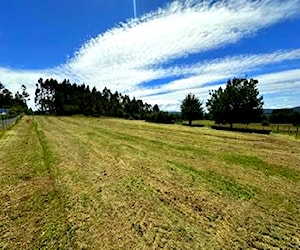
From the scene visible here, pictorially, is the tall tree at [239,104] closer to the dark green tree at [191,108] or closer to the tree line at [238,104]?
the tree line at [238,104]

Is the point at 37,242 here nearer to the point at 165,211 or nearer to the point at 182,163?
the point at 165,211

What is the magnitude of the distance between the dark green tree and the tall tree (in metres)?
9.85

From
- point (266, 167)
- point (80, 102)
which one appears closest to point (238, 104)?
point (266, 167)

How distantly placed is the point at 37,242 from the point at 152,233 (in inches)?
78.8

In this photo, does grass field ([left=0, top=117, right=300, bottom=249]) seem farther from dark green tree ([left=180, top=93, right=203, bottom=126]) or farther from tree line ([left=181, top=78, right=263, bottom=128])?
dark green tree ([left=180, top=93, right=203, bottom=126])

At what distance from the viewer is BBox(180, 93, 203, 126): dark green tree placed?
51.0m

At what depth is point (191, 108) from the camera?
5106 centimetres

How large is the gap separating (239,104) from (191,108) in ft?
44.3

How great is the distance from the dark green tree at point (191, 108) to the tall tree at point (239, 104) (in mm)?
9846

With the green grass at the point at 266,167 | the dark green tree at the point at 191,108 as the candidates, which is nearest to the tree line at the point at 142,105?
the dark green tree at the point at 191,108

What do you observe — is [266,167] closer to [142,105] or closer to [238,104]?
[238,104]

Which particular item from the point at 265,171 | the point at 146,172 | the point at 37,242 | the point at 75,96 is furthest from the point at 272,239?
the point at 75,96

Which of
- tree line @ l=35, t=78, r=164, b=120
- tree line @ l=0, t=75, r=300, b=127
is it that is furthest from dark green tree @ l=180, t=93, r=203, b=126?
tree line @ l=35, t=78, r=164, b=120

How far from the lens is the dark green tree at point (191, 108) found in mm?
51000
